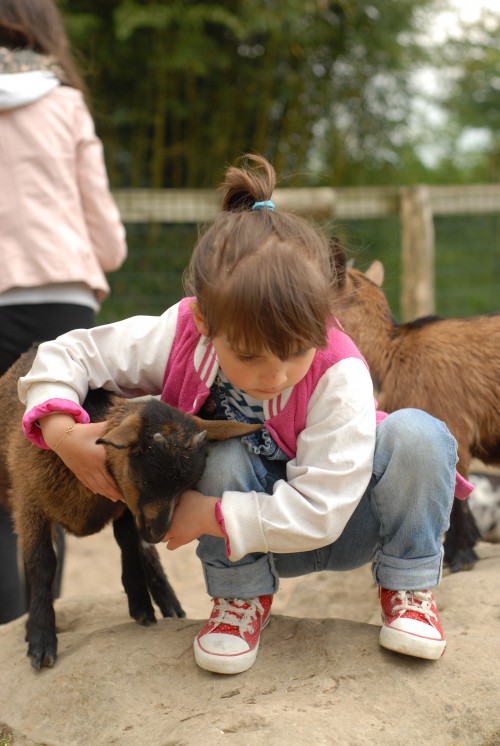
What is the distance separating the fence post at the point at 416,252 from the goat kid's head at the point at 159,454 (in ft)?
16.6

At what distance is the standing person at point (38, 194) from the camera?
4035 mm

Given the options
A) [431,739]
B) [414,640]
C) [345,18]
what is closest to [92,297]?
[414,640]

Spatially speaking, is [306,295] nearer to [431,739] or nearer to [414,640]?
[414,640]

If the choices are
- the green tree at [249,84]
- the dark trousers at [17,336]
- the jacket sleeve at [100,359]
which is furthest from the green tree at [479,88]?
the jacket sleeve at [100,359]

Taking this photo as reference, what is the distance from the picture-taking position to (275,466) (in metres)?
2.96

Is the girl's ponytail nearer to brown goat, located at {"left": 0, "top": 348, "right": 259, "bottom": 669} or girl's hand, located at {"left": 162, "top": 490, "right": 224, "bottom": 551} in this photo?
brown goat, located at {"left": 0, "top": 348, "right": 259, "bottom": 669}

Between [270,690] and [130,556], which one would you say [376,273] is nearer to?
[130,556]

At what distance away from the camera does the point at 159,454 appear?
279cm

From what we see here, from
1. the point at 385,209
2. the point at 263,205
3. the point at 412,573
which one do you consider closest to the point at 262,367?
the point at 263,205

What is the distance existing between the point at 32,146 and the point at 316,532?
224 centimetres

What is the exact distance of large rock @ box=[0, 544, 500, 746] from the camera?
8.24 feet

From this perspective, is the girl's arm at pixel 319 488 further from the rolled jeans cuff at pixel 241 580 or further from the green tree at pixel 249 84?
the green tree at pixel 249 84

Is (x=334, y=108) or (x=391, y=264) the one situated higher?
(x=334, y=108)

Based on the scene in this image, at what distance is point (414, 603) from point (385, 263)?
6.51 m
